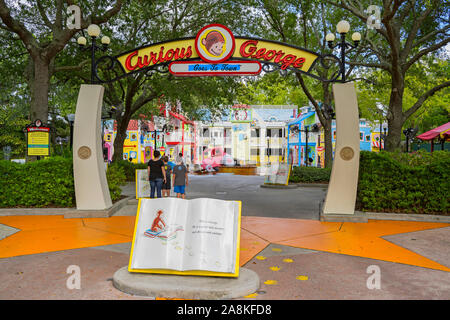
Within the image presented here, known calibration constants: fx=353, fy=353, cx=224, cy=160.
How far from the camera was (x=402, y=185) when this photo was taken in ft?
31.4

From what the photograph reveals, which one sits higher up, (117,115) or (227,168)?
(117,115)

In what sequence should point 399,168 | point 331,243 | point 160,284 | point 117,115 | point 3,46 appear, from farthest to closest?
point 117,115, point 3,46, point 399,168, point 331,243, point 160,284

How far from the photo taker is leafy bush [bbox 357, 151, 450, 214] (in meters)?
9.38

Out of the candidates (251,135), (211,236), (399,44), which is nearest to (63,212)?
(211,236)

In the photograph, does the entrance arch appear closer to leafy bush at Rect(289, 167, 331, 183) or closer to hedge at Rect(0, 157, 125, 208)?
hedge at Rect(0, 157, 125, 208)

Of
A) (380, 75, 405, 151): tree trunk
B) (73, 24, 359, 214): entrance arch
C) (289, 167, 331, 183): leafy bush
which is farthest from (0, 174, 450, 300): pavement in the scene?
(289, 167, 331, 183): leafy bush

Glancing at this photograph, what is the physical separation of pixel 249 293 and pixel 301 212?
664 centimetres

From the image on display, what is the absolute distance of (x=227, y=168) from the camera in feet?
114

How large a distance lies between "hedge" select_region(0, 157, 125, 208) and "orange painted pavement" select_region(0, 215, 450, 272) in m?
0.71

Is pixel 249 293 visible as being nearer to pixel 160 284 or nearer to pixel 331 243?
pixel 160 284

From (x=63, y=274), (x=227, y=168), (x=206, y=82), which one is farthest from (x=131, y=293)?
(x=227, y=168)

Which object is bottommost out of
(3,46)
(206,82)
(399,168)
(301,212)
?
(301,212)

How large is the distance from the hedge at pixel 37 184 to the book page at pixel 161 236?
6.24m

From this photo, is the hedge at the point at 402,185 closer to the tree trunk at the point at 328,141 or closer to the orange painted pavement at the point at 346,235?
the orange painted pavement at the point at 346,235
